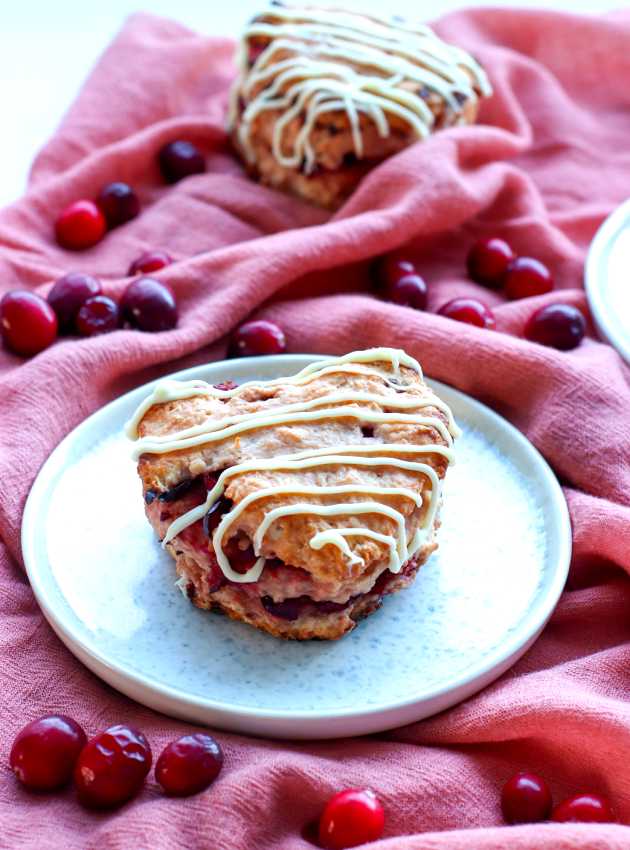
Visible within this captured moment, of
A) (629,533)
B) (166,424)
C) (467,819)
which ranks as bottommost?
(467,819)

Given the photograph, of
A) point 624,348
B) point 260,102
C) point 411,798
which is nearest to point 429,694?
point 411,798

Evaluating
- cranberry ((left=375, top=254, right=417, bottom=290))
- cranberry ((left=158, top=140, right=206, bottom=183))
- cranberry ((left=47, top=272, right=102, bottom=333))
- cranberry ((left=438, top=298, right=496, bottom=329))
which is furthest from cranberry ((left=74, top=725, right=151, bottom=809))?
cranberry ((left=158, top=140, right=206, bottom=183))

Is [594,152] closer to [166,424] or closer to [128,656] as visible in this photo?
[166,424]

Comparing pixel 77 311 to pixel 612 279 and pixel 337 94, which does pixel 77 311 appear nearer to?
pixel 337 94

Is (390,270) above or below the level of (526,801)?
above

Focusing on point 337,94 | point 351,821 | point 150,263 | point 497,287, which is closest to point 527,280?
point 497,287

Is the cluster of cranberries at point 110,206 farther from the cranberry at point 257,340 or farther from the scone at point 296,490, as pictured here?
the scone at point 296,490
